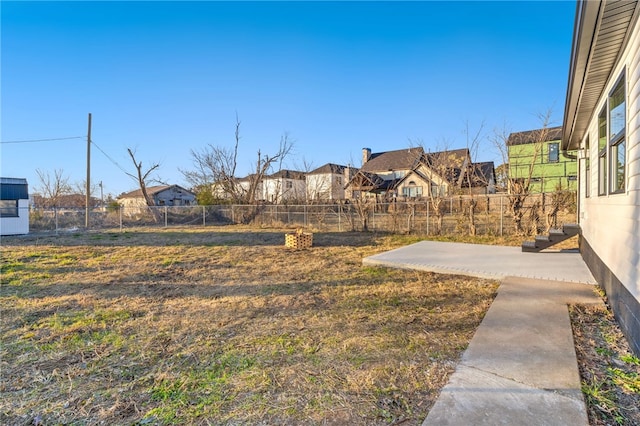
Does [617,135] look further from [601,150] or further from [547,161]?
[547,161]

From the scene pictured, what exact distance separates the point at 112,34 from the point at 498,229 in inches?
575

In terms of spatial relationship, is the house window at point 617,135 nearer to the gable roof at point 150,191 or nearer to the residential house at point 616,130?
the residential house at point 616,130

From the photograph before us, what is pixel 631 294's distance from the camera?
263 centimetres

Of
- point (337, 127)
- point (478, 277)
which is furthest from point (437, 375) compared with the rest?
point (337, 127)

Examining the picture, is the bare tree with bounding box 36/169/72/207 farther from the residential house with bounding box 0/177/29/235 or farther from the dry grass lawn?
the dry grass lawn

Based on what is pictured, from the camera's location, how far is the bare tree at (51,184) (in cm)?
2878

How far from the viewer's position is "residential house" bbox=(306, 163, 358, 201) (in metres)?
21.7

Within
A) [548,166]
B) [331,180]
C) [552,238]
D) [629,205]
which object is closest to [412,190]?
[331,180]

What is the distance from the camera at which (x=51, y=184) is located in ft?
95.1

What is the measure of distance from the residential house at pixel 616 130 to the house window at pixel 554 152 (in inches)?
868

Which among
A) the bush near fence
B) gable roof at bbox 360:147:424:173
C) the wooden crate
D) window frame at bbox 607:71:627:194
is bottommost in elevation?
the wooden crate

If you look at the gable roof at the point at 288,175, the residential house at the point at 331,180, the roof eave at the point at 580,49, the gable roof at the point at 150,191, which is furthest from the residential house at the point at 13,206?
the gable roof at the point at 150,191

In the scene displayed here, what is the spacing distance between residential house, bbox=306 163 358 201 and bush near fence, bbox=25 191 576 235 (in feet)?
10.8

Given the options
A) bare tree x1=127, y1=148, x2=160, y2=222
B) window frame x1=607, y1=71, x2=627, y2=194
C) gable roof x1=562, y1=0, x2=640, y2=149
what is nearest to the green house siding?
gable roof x1=562, y1=0, x2=640, y2=149
